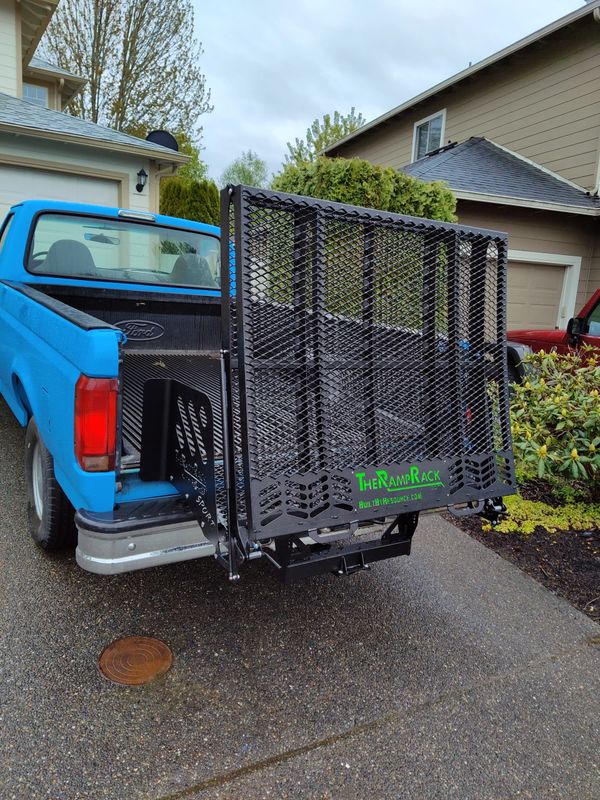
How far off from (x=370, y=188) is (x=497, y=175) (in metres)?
3.98

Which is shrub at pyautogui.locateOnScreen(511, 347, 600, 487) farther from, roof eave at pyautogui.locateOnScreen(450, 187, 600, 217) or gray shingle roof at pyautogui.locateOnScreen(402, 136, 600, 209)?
gray shingle roof at pyautogui.locateOnScreen(402, 136, 600, 209)

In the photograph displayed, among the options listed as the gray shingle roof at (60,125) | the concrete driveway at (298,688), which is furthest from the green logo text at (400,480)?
the gray shingle roof at (60,125)

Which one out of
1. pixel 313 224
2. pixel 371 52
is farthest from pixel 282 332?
pixel 371 52

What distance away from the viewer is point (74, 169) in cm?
964

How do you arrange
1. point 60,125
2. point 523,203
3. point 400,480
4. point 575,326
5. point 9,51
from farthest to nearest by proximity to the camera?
point 9,51
point 60,125
point 523,203
point 575,326
point 400,480

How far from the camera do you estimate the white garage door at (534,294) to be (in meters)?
10.2

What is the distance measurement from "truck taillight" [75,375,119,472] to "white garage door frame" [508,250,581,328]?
31.3ft

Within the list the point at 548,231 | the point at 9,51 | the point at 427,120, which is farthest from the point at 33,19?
the point at 548,231

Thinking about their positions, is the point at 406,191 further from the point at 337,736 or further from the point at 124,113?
the point at 124,113

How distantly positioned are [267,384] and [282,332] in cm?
21

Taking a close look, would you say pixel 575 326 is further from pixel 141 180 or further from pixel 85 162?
pixel 85 162

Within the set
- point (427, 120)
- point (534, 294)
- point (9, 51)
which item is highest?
point (9, 51)

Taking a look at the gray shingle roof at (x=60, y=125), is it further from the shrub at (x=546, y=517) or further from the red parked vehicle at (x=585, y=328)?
the shrub at (x=546, y=517)

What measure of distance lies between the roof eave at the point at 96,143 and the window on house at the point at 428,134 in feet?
20.8
